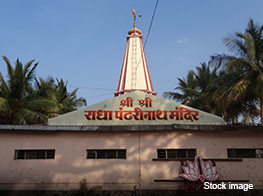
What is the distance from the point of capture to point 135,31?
20.5m

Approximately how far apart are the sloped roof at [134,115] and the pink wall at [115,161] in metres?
0.73

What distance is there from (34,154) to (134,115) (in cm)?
486

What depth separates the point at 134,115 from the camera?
11461 millimetres

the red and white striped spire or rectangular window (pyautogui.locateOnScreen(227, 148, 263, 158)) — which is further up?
the red and white striped spire

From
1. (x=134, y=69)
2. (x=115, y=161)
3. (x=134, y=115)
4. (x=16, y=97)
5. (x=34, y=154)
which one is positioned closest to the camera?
(x=115, y=161)

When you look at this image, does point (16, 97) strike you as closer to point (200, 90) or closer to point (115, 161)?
point (115, 161)

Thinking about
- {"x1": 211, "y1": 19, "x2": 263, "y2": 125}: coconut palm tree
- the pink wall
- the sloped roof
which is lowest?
the pink wall

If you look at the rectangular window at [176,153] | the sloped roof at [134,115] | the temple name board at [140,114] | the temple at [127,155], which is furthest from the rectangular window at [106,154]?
the rectangular window at [176,153]

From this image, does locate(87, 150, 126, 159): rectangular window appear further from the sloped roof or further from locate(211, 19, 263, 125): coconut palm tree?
locate(211, 19, 263, 125): coconut palm tree

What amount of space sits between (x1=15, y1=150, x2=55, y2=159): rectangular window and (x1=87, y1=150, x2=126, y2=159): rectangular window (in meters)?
1.68

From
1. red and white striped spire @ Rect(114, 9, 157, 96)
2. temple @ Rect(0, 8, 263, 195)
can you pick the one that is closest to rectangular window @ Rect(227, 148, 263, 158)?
temple @ Rect(0, 8, 263, 195)

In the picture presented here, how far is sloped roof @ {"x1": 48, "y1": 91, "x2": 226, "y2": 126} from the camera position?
443 inches

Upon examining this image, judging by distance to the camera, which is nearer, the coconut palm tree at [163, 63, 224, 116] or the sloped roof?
the sloped roof

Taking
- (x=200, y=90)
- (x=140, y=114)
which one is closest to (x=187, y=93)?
(x=200, y=90)
